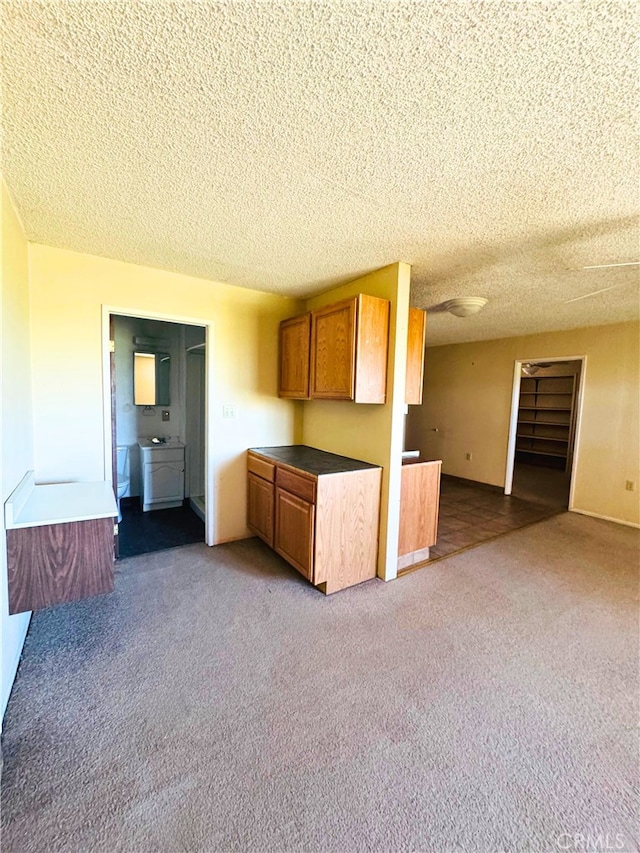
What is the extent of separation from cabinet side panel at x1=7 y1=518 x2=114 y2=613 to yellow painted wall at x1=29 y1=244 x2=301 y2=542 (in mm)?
1104

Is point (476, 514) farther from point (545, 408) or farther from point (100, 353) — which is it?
point (545, 408)

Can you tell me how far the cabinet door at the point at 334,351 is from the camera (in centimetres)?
249

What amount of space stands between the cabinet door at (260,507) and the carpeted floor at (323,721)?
551mm

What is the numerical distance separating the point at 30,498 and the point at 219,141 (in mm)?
2118

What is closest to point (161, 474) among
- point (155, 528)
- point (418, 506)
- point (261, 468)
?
point (155, 528)

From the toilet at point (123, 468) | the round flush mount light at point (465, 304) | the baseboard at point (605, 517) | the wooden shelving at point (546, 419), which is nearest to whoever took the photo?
the round flush mount light at point (465, 304)

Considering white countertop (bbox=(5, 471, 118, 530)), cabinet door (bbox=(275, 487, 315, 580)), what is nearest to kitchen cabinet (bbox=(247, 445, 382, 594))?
cabinet door (bbox=(275, 487, 315, 580))

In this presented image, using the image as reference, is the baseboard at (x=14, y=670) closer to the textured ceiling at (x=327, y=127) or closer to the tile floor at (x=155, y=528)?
the tile floor at (x=155, y=528)

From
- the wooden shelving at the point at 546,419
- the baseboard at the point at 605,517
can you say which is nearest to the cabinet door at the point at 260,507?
the baseboard at the point at 605,517

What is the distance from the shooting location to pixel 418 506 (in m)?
2.90

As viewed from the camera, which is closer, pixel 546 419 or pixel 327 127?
pixel 327 127

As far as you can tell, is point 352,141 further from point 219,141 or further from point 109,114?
point 109,114

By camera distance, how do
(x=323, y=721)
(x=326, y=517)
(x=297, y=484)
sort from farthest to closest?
(x=297, y=484), (x=326, y=517), (x=323, y=721)

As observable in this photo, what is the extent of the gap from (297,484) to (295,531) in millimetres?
360
